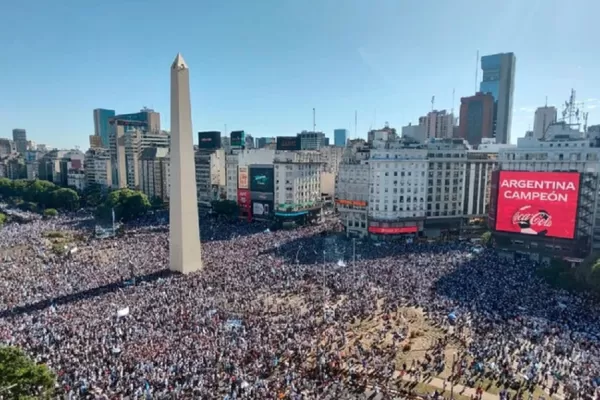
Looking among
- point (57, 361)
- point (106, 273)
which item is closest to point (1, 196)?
point (106, 273)

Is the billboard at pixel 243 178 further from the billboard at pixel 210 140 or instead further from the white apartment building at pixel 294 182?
the billboard at pixel 210 140

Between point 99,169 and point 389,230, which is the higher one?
point 99,169

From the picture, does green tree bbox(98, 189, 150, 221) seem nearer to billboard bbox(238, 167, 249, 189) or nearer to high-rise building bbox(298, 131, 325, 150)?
billboard bbox(238, 167, 249, 189)

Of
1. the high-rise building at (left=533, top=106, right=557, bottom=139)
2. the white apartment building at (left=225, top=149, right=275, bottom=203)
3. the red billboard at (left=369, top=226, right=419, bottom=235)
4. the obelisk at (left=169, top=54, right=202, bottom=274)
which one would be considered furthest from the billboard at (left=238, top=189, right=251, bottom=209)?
the high-rise building at (left=533, top=106, right=557, bottom=139)

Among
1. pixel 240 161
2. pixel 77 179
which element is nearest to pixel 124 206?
pixel 240 161

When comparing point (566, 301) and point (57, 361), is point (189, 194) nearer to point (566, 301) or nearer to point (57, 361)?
point (57, 361)

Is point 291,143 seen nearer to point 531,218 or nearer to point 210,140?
point 210,140
